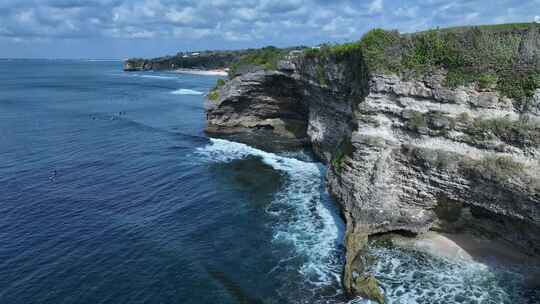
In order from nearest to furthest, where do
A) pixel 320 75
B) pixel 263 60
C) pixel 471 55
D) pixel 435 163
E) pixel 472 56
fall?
pixel 472 56 → pixel 471 55 → pixel 435 163 → pixel 320 75 → pixel 263 60

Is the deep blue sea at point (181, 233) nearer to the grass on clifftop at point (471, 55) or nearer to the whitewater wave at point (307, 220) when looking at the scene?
the whitewater wave at point (307, 220)

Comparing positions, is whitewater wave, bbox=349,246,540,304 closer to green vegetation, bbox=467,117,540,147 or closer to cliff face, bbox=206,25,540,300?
cliff face, bbox=206,25,540,300

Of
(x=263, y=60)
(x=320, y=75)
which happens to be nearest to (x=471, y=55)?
(x=320, y=75)

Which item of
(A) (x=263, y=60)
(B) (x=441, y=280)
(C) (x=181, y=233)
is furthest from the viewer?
(A) (x=263, y=60)

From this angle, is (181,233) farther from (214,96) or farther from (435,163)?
(214,96)

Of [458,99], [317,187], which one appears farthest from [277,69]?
[458,99]

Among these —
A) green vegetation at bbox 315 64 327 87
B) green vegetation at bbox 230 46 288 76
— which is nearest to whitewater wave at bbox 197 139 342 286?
green vegetation at bbox 315 64 327 87

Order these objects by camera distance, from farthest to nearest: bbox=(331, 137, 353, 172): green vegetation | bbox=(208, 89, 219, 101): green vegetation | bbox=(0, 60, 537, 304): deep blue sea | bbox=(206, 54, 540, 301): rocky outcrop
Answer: bbox=(208, 89, 219, 101): green vegetation → bbox=(331, 137, 353, 172): green vegetation → bbox=(0, 60, 537, 304): deep blue sea → bbox=(206, 54, 540, 301): rocky outcrop
